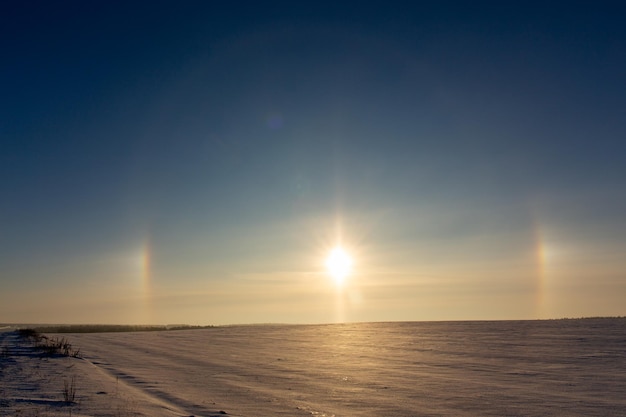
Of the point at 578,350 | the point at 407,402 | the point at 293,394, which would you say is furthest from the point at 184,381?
the point at 578,350

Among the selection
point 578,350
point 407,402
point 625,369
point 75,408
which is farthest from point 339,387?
point 578,350

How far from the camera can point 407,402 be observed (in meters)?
14.3

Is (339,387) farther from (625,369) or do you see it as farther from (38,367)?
(38,367)

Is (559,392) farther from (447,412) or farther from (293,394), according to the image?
(293,394)

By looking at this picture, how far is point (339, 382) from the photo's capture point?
727 inches

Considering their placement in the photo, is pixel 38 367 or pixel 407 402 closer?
pixel 407 402

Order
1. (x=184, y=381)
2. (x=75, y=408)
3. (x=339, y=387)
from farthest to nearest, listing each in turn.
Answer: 1. (x=184, y=381)
2. (x=339, y=387)
3. (x=75, y=408)

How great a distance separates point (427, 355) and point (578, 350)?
7.23 metres

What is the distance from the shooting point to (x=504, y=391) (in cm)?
1555

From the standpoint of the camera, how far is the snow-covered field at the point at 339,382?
1295 cm

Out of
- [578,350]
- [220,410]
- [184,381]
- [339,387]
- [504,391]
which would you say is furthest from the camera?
[578,350]

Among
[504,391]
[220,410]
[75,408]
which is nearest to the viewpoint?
[75,408]

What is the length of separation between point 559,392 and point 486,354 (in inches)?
496

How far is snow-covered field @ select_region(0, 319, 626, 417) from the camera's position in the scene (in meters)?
12.9
